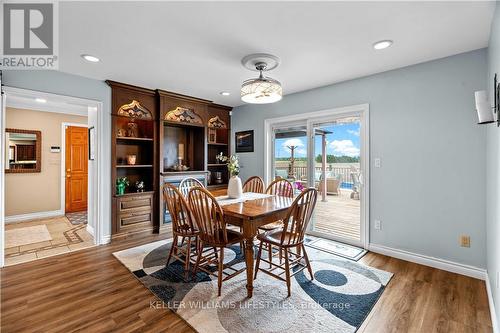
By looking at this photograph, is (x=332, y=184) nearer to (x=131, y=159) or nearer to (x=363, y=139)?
(x=363, y=139)

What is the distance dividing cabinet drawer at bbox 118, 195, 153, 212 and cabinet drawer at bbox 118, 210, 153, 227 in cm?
10

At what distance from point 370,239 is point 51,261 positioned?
415cm

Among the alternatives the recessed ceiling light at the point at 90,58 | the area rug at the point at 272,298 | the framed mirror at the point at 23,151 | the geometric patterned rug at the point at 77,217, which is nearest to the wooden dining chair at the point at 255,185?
the area rug at the point at 272,298

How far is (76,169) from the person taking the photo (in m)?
5.54

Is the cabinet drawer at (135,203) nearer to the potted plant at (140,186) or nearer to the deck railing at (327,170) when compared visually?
the potted plant at (140,186)

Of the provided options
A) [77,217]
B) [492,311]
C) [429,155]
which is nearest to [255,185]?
[429,155]

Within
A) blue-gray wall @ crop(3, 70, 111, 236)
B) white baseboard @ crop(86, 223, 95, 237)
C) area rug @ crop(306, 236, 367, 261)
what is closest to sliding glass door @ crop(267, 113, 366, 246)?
area rug @ crop(306, 236, 367, 261)

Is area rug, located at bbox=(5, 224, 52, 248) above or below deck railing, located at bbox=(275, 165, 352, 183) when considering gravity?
below

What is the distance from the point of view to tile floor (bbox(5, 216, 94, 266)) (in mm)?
3072

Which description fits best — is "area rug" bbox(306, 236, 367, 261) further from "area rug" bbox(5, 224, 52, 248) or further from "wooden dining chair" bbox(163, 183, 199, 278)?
"area rug" bbox(5, 224, 52, 248)

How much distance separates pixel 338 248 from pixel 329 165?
1.29 metres

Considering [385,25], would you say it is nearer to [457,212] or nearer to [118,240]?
[457,212]

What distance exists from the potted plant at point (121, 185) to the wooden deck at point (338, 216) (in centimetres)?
317

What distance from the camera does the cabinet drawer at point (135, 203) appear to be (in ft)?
12.2
